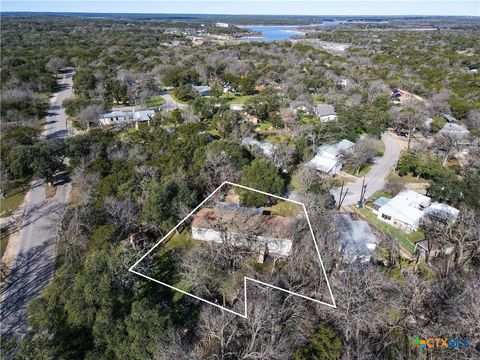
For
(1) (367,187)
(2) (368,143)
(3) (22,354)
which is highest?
(3) (22,354)

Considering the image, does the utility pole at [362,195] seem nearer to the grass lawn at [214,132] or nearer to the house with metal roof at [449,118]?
the grass lawn at [214,132]

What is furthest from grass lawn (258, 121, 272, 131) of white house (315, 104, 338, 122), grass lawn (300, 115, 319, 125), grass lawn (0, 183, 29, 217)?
grass lawn (0, 183, 29, 217)

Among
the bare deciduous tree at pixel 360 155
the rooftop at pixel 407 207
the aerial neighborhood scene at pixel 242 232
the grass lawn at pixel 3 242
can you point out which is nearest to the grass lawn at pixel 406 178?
the aerial neighborhood scene at pixel 242 232

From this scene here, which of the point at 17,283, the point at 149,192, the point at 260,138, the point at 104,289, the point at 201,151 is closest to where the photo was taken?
the point at 104,289

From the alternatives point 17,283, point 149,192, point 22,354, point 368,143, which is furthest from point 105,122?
point 22,354

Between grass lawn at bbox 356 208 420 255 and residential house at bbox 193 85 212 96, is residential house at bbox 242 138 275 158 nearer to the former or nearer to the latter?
grass lawn at bbox 356 208 420 255

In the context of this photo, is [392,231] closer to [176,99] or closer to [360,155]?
[360,155]

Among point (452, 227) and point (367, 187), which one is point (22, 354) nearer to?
point (452, 227)

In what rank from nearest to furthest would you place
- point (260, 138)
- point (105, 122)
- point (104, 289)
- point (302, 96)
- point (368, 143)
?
point (104, 289) < point (368, 143) < point (260, 138) < point (105, 122) < point (302, 96)
